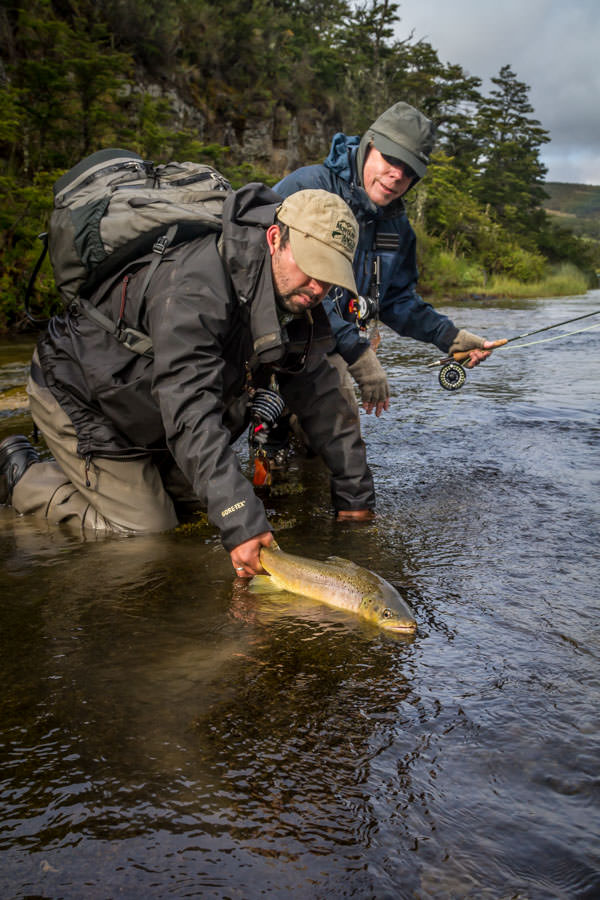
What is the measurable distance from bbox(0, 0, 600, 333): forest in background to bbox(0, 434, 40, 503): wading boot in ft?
26.2

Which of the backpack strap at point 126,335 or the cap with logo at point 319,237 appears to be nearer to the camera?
the cap with logo at point 319,237

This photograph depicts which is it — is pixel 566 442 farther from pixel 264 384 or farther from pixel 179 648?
pixel 179 648

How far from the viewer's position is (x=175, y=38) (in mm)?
23219

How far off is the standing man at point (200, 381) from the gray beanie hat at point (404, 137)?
1.47 meters

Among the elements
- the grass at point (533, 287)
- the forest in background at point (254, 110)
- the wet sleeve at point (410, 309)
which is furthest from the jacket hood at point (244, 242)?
the grass at point (533, 287)

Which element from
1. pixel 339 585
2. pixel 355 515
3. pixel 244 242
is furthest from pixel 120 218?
pixel 355 515

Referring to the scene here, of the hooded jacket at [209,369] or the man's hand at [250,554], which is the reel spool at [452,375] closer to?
the hooded jacket at [209,369]

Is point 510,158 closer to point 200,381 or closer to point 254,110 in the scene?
point 254,110

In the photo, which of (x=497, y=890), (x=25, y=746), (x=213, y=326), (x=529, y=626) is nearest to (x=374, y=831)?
(x=497, y=890)

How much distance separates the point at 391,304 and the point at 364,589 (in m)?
3.20

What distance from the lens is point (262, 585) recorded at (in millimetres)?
3562

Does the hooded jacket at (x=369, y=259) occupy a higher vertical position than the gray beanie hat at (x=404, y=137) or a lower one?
lower

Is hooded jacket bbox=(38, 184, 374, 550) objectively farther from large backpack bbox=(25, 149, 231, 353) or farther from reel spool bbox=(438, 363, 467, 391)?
reel spool bbox=(438, 363, 467, 391)

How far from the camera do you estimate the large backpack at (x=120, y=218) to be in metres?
3.64
